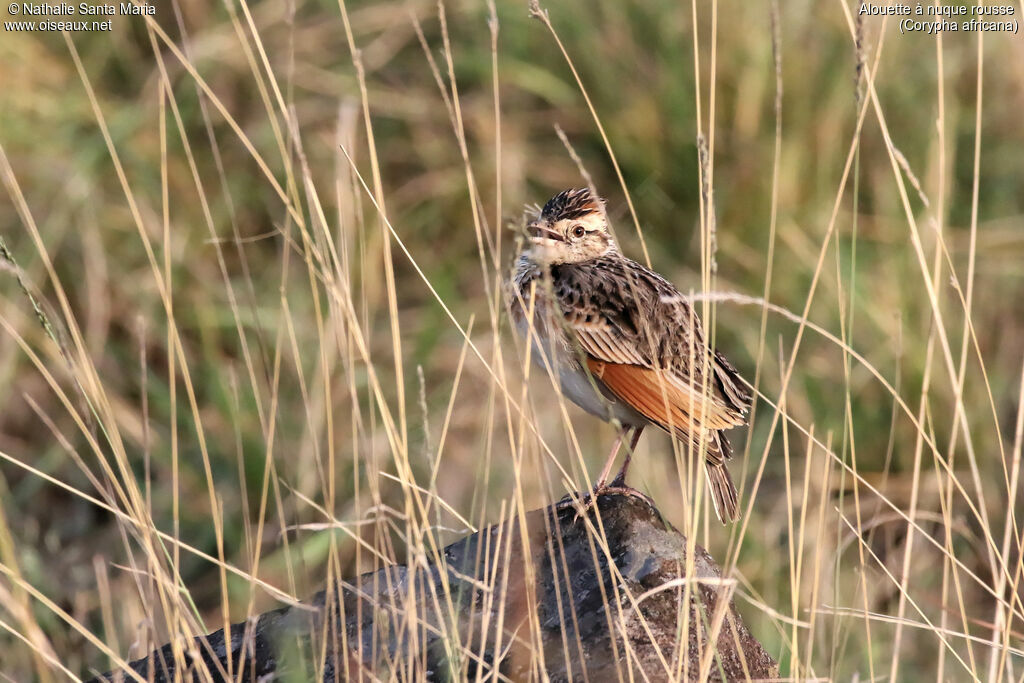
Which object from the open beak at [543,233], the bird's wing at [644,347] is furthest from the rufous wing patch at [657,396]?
the open beak at [543,233]

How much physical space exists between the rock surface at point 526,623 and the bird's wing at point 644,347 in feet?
1.83

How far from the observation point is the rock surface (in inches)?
136

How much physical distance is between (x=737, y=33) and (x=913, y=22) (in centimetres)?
107

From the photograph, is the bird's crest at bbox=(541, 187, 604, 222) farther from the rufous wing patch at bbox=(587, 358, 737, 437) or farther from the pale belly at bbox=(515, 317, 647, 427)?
the rufous wing patch at bbox=(587, 358, 737, 437)

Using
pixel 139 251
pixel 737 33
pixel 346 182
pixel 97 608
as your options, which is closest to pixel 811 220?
pixel 737 33

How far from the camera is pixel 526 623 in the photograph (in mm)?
3725

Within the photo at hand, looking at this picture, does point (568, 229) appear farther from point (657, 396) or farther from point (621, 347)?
point (657, 396)

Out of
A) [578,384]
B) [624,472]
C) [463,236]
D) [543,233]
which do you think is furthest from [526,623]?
[463,236]

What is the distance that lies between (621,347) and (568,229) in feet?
2.34

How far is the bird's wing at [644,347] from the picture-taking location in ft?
15.1

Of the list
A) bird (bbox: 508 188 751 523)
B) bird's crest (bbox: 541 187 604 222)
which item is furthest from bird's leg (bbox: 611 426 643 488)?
bird's crest (bbox: 541 187 604 222)

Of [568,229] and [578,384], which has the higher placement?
[568,229]

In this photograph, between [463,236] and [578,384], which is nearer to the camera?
[578,384]

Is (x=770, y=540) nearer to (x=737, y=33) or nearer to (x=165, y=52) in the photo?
(x=737, y=33)
